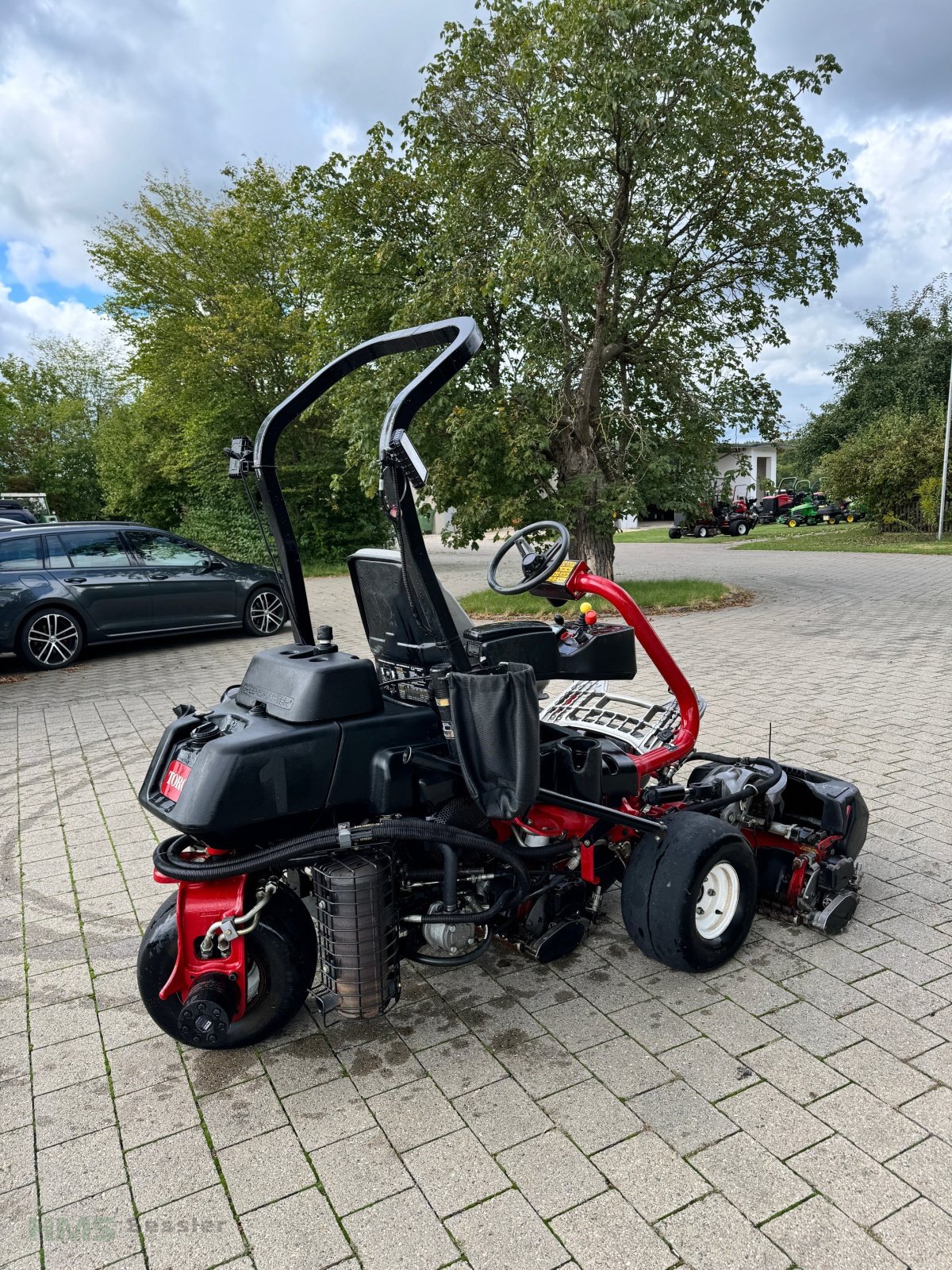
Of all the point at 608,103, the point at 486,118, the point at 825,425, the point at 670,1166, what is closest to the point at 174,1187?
the point at 670,1166

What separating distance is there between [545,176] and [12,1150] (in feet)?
35.4

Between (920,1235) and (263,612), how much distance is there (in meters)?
10.2

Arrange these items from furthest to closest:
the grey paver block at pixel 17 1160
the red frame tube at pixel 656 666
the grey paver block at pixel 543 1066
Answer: the red frame tube at pixel 656 666, the grey paver block at pixel 543 1066, the grey paver block at pixel 17 1160

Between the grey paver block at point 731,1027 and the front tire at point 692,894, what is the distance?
0.18 meters

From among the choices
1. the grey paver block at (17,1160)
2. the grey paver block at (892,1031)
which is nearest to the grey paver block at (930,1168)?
the grey paver block at (892,1031)

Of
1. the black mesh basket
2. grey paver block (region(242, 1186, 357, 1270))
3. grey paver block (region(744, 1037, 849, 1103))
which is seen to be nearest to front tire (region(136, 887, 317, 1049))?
grey paver block (region(242, 1186, 357, 1270))

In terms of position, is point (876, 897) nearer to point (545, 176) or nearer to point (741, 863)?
point (741, 863)

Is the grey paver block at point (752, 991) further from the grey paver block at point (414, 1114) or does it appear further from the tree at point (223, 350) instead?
the tree at point (223, 350)

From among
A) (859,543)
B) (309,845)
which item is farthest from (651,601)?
(859,543)

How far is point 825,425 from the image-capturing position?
33594mm

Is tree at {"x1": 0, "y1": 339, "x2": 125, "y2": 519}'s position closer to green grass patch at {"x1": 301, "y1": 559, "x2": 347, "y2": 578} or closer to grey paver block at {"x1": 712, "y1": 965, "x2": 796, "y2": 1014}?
green grass patch at {"x1": 301, "y1": 559, "x2": 347, "y2": 578}

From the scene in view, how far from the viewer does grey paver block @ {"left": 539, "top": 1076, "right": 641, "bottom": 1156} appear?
94.4 inches

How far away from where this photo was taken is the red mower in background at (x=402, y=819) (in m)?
2.54

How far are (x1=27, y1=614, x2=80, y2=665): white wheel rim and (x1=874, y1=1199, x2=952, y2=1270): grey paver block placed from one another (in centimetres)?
934
